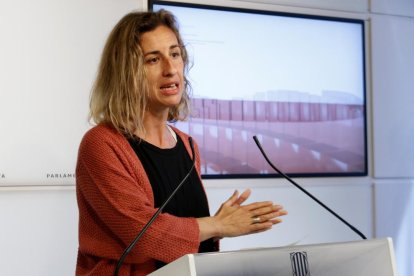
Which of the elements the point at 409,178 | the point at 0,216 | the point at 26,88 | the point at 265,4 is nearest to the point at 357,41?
the point at 265,4

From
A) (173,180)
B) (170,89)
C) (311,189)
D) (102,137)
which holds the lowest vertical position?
(311,189)

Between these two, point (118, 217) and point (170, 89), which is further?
point (170, 89)

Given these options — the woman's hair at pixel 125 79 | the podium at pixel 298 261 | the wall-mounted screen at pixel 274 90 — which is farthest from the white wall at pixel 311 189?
the podium at pixel 298 261

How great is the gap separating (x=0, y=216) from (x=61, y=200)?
254 millimetres

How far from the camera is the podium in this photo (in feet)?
3.62

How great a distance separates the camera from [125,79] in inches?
69.6

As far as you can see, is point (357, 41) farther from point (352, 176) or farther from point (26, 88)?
point (26, 88)

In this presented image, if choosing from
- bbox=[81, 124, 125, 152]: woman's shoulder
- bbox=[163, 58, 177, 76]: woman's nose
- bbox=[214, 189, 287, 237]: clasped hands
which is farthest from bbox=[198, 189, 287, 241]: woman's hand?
bbox=[163, 58, 177, 76]: woman's nose

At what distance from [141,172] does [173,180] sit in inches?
4.6

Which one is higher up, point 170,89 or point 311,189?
point 170,89

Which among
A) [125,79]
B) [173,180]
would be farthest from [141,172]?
[125,79]

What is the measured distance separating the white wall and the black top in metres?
0.97

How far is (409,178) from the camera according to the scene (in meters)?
3.48

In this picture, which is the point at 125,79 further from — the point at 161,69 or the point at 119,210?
the point at 119,210
